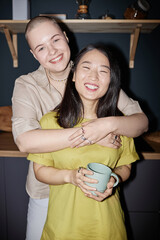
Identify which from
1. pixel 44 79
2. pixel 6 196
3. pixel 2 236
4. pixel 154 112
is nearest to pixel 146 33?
pixel 154 112

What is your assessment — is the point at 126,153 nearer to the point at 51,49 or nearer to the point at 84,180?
the point at 84,180

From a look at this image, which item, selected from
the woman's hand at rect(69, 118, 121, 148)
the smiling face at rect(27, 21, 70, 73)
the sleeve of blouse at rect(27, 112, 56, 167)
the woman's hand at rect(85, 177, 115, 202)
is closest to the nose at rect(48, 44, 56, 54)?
the smiling face at rect(27, 21, 70, 73)

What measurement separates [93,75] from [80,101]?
0.18 meters

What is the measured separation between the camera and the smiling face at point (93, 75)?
987 mm

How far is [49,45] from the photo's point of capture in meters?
1.14

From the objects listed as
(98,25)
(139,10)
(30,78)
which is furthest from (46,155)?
(139,10)

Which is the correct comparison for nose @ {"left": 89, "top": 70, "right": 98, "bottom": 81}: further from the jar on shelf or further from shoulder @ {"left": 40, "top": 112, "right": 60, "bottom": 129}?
the jar on shelf

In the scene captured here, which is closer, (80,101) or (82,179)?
(82,179)

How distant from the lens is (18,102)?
1115 millimetres

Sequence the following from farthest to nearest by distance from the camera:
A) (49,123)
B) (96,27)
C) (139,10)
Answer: (96,27) → (139,10) → (49,123)

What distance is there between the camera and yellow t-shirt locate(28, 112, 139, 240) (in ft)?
2.96

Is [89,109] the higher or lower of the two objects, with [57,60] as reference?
lower

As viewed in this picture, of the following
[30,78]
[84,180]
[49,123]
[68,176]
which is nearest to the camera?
[84,180]

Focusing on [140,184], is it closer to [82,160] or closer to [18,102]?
[82,160]
